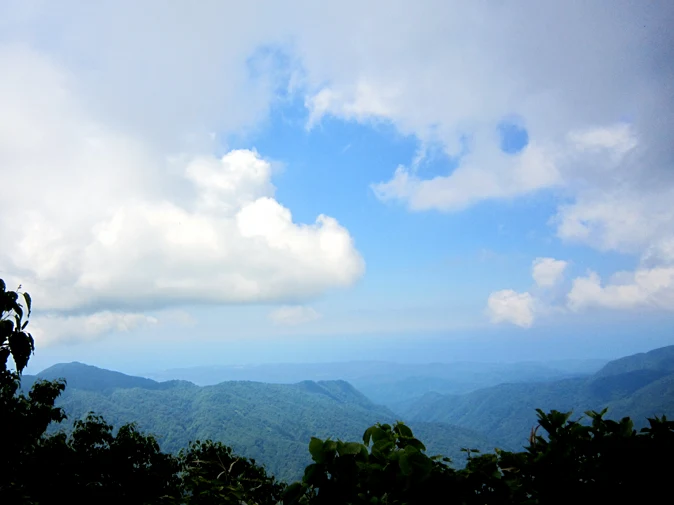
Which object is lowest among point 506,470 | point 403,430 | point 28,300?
point 506,470

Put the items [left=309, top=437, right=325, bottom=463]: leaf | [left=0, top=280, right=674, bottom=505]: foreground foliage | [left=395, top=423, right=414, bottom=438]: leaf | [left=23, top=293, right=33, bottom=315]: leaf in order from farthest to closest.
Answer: [left=23, top=293, right=33, bottom=315]: leaf
[left=395, top=423, right=414, bottom=438]: leaf
[left=309, top=437, right=325, bottom=463]: leaf
[left=0, top=280, right=674, bottom=505]: foreground foliage

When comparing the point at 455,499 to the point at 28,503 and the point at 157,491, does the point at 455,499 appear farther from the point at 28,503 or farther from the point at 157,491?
the point at 157,491

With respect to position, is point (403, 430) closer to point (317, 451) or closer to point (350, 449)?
point (350, 449)

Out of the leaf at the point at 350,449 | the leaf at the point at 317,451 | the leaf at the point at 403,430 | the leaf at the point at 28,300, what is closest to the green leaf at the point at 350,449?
the leaf at the point at 350,449

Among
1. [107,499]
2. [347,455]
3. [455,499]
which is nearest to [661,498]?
[455,499]

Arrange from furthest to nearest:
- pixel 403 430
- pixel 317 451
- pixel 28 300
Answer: pixel 28 300 < pixel 403 430 < pixel 317 451

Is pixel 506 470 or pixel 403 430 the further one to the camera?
pixel 403 430

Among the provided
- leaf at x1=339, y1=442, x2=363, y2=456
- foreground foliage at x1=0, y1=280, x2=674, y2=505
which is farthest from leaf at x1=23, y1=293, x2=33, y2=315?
leaf at x1=339, y1=442, x2=363, y2=456

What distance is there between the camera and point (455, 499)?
294cm

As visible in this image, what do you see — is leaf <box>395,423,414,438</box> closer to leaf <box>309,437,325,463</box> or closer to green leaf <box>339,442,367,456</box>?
green leaf <box>339,442,367,456</box>

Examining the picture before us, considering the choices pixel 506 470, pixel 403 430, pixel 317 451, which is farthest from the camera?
pixel 403 430

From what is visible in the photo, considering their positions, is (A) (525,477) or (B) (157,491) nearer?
(A) (525,477)

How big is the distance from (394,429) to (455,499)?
985 millimetres

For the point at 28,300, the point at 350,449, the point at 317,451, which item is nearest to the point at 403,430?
the point at 350,449
